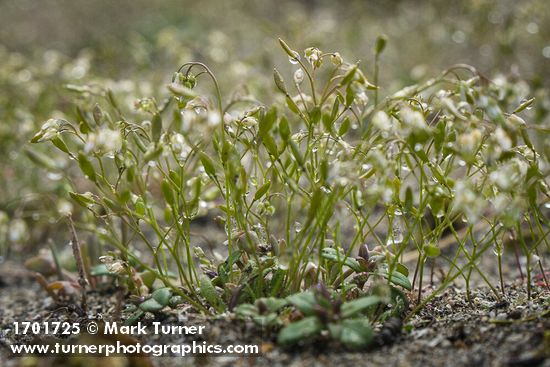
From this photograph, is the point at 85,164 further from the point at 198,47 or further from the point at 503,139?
the point at 198,47

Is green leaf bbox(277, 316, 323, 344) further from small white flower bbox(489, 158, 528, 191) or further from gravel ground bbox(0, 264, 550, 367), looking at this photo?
small white flower bbox(489, 158, 528, 191)

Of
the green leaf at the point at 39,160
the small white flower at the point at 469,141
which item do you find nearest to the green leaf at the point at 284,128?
the small white flower at the point at 469,141

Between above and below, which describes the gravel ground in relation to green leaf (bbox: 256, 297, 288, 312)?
below

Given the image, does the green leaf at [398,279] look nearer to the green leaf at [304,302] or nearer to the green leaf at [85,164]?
the green leaf at [304,302]

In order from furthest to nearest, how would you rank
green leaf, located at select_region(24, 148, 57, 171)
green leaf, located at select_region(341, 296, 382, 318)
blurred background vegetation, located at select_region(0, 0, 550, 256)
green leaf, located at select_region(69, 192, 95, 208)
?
blurred background vegetation, located at select_region(0, 0, 550, 256), green leaf, located at select_region(69, 192, 95, 208), green leaf, located at select_region(341, 296, 382, 318), green leaf, located at select_region(24, 148, 57, 171)

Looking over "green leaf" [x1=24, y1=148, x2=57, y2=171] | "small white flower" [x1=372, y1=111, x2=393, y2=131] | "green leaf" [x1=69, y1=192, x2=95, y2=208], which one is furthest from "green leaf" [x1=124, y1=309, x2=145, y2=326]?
"small white flower" [x1=372, y1=111, x2=393, y2=131]

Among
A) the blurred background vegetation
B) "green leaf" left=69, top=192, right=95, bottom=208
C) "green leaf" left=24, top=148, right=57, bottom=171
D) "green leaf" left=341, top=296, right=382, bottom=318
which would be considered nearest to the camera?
"green leaf" left=24, top=148, right=57, bottom=171

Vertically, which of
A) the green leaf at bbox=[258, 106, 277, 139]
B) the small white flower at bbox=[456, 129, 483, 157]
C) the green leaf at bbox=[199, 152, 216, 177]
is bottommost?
the small white flower at bbox=[456, 129, 483, 157]

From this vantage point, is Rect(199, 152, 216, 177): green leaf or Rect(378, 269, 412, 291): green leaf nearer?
Rect(199, 152, 216, 177): green leaf

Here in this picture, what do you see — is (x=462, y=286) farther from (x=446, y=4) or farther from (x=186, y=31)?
(x=186, y=31)
